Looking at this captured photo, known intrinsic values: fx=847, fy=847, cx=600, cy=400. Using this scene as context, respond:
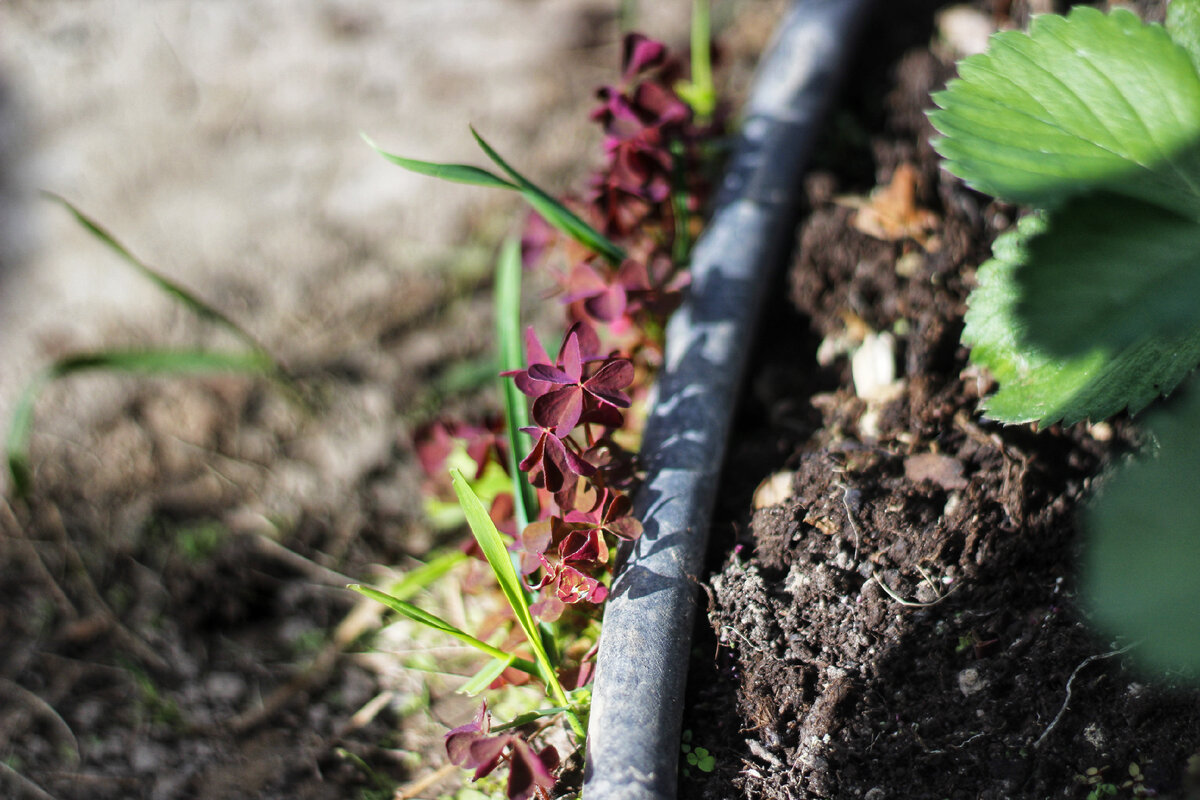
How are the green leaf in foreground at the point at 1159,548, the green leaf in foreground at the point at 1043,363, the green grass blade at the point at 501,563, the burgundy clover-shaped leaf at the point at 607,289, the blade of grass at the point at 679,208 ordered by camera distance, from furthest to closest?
the blade of grass at the point at 679,208, the burgundy clover-shaped leaf at the point at 607,289, the green grass blade at the point at 501,563, the green leaf in foreground at the point at 1043,363, the green leaf in foreground at the point at 1159,548

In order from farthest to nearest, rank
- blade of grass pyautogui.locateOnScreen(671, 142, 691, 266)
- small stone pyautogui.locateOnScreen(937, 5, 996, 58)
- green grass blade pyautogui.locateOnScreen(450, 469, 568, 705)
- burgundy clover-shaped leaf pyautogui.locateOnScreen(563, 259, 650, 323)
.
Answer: small stone pyautogui.locateOnScreen(937, 5, 996, 58) → blade of grass pyautogui.locateOnScreen(671, 142, 691, 266) → burgundy clover-shaped leaf pyautogui.locateOnScreen(563, 259, 650, 323) → green grass blade pyautogui.locateOnScreen(450, 469, 568, 705)

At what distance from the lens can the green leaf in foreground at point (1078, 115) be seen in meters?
1.13

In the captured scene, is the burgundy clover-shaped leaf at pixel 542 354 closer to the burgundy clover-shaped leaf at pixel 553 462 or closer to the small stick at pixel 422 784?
the burgundy clover-shaped leaf at pixel 553 462

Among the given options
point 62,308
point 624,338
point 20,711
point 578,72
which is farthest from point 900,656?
point 62,308

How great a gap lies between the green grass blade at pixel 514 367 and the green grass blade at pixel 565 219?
152mm

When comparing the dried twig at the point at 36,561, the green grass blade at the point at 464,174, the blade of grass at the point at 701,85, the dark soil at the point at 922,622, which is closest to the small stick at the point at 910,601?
the dark soil at the point at 922,622

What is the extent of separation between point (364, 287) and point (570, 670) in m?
1.16

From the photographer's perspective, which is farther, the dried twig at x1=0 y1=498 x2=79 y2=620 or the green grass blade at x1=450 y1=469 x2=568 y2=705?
the dried twig at x1=0 y1=498 x2=79 y2=620

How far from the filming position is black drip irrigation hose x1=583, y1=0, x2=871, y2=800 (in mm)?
1110

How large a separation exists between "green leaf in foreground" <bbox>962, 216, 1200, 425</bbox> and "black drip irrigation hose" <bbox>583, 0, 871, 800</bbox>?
1.37 ft

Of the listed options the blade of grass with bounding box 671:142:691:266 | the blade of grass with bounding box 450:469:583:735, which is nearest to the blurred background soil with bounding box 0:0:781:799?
the blade of grass with bounding box 450:469:583:735

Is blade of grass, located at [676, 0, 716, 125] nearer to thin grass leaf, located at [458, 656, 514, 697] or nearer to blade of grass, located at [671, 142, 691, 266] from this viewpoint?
blade of grass, located at [671, 142, 691, 266]

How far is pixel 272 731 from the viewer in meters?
1.49

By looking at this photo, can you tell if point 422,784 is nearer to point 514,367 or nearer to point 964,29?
point 514,367
